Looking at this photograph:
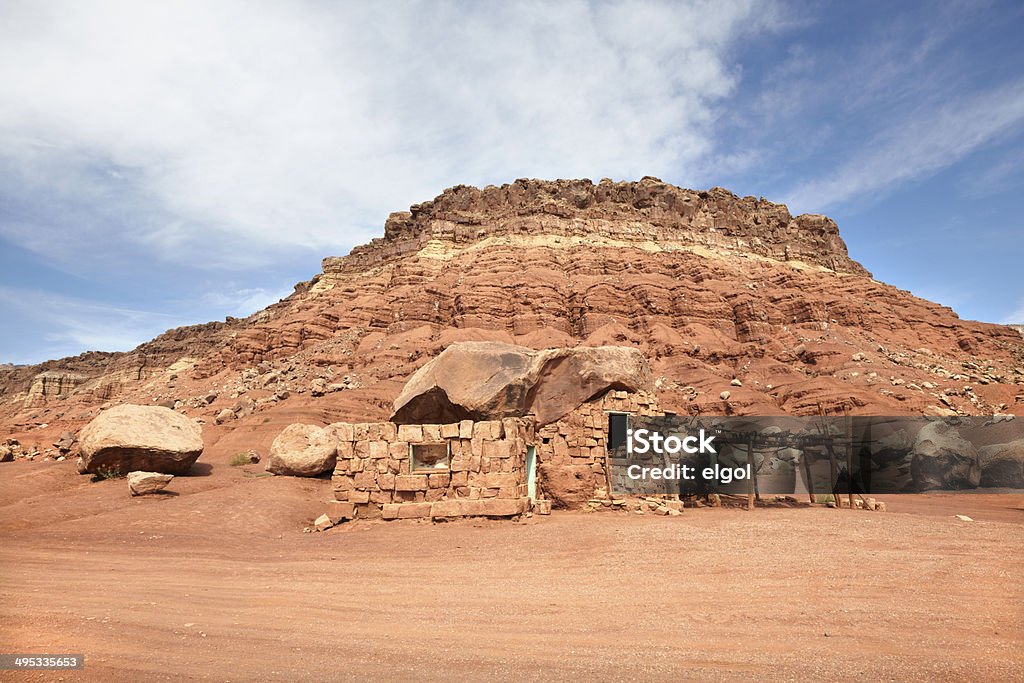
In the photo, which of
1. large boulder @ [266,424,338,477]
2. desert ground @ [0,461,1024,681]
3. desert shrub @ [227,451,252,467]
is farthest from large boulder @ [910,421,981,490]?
desert shrub @ [227,451,252,467]

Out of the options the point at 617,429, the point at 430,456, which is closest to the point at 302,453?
the point at 430,456

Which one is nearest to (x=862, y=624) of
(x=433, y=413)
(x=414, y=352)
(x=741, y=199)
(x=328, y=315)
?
(x=433, y=413)

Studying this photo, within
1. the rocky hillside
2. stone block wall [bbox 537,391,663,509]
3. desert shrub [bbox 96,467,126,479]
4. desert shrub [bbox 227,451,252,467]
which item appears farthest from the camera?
the rocky hillside

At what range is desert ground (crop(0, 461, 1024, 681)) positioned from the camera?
5.14 meters

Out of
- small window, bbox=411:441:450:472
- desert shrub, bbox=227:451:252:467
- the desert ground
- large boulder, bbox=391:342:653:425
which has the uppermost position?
large boulder, bbox=391:342:653:425

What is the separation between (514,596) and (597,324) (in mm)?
38051

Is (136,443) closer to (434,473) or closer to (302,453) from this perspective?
(302,453)

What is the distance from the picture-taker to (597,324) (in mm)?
44562

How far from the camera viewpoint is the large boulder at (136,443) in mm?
15641

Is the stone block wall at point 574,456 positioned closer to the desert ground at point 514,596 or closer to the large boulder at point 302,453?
the desert ground at point 514,596

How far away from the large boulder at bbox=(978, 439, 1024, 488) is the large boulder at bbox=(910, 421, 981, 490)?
0.26 meters

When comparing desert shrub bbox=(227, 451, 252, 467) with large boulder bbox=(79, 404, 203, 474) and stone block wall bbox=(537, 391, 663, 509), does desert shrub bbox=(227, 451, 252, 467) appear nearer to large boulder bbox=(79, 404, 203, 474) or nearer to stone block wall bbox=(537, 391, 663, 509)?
large boulder bbox=(79, 404, 203, 474)

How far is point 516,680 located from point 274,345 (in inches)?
1936

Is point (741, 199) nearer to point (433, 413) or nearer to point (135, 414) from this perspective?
point (433, 413)
